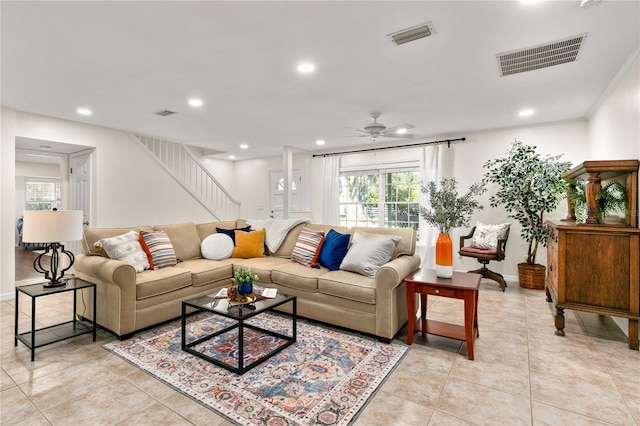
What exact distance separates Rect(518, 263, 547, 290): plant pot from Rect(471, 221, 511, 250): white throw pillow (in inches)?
20.0

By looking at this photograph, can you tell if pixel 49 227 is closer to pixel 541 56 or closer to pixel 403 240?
pixel 403 240

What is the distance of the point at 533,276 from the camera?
4.63m

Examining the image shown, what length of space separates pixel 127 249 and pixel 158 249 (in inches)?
13.2

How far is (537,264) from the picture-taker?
482cm

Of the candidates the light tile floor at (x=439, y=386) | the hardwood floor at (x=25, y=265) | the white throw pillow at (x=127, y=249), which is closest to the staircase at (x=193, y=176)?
the hardwood floor at (x=25, y=265)

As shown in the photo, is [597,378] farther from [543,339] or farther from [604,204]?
[604,204]

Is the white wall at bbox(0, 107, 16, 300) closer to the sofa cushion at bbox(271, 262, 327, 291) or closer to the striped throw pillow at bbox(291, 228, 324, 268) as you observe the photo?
the sofa cushion at bbox(271, 262, 327, 291)

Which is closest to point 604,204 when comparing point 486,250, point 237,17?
point 486,250

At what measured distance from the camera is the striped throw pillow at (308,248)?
3599 mm

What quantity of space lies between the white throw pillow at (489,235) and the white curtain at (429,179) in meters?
0.73

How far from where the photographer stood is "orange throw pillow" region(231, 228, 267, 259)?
162 inches

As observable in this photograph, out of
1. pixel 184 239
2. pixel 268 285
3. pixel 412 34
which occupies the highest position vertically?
pixel 412 34

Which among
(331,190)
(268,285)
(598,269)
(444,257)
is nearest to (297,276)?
(268,285)

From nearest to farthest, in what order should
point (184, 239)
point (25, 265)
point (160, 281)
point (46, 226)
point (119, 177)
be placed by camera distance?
point (46, 226) → point (160, 281) → point (184, 239) → point (119, 177) → point (25, 265)
